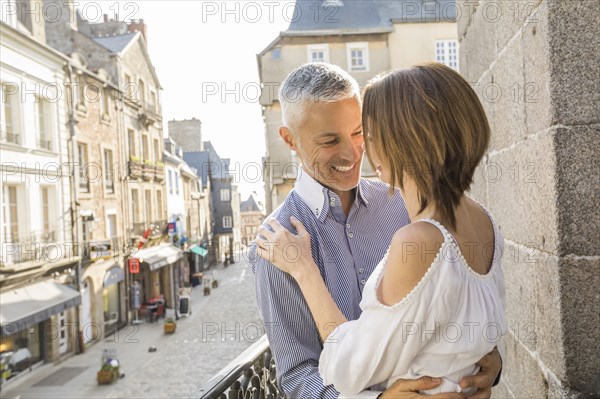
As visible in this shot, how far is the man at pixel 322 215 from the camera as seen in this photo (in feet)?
4.61

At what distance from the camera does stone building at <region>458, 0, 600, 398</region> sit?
4.46 ft

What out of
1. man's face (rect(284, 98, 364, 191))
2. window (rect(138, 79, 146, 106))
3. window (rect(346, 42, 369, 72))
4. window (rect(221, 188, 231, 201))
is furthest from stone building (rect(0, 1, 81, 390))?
window (rect(221, 188, 231, 201))

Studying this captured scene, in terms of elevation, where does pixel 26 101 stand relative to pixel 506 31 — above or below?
above

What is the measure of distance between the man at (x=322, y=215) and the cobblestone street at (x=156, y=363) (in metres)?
6.76

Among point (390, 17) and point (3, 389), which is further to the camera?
point (390, 17)

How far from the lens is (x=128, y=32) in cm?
2530

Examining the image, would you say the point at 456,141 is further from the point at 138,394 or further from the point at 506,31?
the point at 138,394

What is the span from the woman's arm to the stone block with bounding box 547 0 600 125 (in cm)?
79

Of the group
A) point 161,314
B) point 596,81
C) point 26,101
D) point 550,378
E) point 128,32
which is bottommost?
point 161,314

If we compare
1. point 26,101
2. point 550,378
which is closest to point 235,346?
point 26,101

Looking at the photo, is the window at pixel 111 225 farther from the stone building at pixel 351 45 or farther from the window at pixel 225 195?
the window at pixel 225 195

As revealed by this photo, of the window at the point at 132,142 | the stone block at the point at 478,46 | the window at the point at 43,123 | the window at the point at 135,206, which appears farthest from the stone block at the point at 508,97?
the window at the point at 132,142

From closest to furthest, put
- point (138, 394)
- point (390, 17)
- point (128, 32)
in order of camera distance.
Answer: point (138, 394)
point (390, 17)
point (128, 32)

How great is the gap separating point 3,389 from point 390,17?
17.1 m
